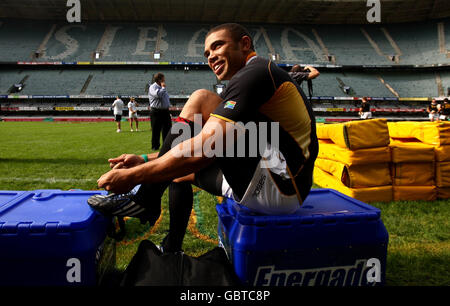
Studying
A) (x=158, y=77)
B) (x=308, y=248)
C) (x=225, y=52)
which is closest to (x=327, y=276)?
(x=308, y=248)

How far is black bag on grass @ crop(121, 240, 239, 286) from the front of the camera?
113 centimetres

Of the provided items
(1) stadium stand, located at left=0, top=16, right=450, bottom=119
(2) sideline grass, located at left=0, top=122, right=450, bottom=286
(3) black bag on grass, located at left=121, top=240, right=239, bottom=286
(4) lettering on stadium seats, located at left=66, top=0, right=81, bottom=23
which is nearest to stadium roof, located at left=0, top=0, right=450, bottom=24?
(4) lettering on stadium seats, located at left=66, top=0, right=81, bottom=23

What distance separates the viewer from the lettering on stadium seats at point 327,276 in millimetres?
1209

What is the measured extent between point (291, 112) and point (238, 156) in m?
0.33

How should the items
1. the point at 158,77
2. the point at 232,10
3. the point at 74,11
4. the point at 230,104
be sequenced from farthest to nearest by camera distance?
the point at 232,10 < the point at 74,11 < the point at 158,77 < the point at 230,104

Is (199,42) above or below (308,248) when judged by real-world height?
above

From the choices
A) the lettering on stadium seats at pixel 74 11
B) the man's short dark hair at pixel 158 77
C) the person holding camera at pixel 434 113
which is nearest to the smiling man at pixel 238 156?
the man's short dark hair at pixel 158 77

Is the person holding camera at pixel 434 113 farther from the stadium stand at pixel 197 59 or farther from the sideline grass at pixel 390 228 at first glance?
the sideline grass at pixel 390 228

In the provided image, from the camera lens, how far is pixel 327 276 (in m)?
1.27

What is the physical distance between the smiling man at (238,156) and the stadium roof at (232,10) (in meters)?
30.4

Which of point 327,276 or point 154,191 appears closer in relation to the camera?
point 327,276

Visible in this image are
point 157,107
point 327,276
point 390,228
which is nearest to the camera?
point 327,276

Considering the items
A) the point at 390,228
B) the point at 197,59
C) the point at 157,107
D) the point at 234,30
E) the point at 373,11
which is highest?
the point at 373,11

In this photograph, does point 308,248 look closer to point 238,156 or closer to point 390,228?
point 238,156
